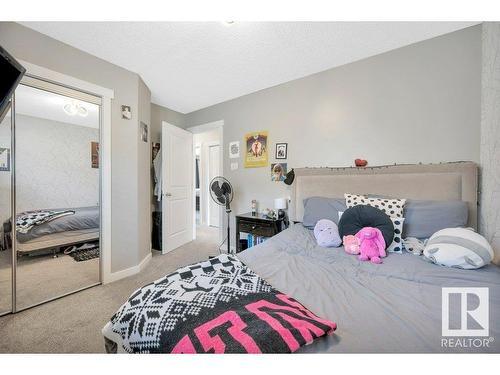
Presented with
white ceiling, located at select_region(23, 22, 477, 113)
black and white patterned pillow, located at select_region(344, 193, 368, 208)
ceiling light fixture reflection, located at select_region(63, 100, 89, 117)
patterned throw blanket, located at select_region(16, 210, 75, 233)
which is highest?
white ceiling, located at select_region(23, 22, 477, 113)

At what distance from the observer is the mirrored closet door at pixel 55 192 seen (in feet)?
5.82

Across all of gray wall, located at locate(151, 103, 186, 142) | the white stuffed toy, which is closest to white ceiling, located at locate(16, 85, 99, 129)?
gray wall, located at locate(151, 103, 186, 142)

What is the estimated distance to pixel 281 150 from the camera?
2.78 m

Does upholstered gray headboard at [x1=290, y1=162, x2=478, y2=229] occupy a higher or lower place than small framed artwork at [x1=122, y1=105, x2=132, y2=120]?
lower

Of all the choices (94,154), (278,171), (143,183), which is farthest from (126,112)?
(278,171)

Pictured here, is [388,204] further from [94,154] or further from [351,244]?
[94,154]

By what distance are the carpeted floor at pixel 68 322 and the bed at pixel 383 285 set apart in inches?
32.5

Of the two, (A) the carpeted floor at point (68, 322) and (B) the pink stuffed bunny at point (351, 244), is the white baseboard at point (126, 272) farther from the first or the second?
(B) the pink stuffed bunny at point (351, 244)

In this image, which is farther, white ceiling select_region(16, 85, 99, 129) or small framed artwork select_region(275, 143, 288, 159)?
small framed artwork select_region(275, 143, 288, 159)

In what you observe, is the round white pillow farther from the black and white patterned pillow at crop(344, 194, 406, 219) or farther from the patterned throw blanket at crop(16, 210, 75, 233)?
the patterned throw blanket at crop(16, 210, 75, 233)

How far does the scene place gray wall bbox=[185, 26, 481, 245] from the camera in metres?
1.73

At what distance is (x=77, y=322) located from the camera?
159cm

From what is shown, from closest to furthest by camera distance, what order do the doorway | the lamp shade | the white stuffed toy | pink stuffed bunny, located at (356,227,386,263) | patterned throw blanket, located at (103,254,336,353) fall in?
1. patterned throw blanket, located at (103,254,336,353)
2. pink stuffed bunny, located at (356,227,386,263)
3. the white stuffed toy
4. the lamp shade
5. the doorway
